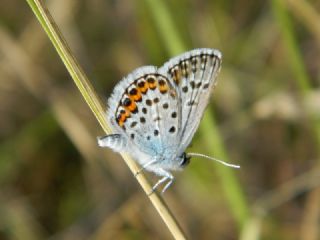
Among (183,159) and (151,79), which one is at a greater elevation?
(151,79)

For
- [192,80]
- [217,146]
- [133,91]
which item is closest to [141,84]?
[133,91]

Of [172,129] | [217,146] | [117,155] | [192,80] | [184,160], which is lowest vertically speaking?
[117,155]

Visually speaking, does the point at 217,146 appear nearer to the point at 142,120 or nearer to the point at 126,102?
the point at 142,120

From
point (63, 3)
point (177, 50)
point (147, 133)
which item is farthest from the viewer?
point (63, 3)

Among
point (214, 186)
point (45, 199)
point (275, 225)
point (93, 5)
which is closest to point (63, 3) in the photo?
point (93, 5)

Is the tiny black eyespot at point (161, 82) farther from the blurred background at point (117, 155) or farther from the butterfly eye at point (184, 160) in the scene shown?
the blurred background at point (117, 155)

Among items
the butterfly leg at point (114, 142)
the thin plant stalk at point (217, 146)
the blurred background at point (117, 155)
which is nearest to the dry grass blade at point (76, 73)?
the butterfly leg at point (114, 142)

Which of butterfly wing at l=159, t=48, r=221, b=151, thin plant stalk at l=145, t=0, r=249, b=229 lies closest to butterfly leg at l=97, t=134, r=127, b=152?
butterfly wing at l=159, t=48, r=221, b=151

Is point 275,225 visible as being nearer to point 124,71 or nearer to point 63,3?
point 124,71
